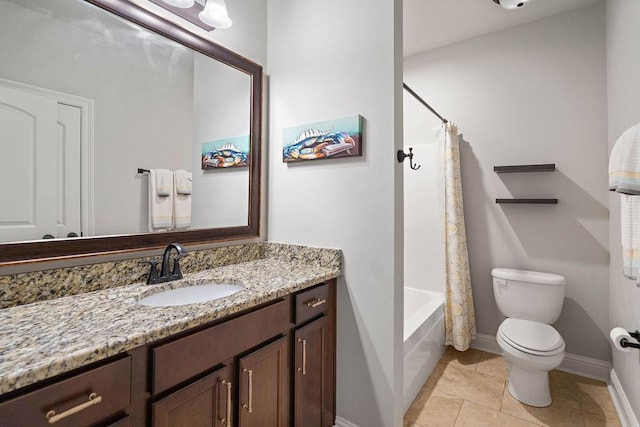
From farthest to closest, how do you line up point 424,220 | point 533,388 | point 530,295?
point 424,220
point 530,295
point 533,388

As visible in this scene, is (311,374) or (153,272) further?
(311,374)

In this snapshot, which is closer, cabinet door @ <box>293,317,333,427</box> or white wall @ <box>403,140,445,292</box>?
cabinet door @ <box>293,317,333,427</box>

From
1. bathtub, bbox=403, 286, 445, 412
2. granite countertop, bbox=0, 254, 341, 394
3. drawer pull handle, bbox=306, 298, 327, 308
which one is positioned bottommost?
bathtub, bbox=403, 286, 445, 412

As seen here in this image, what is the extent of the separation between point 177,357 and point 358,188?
42.9 inches

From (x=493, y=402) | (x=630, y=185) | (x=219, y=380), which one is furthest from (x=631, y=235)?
(x=219, y=380)

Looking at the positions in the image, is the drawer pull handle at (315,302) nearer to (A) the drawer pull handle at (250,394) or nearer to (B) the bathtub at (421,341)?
(A) the drawer pull handle at (250,394)

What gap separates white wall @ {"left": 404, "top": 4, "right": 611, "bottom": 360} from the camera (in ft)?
7.36

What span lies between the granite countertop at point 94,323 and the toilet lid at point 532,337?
4.82 feet

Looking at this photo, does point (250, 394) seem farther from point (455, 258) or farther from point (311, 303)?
point (455, 258)

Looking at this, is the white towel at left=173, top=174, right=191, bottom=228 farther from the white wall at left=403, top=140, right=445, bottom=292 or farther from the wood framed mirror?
the white wall at left=403, top=140, right=445, bottom=292

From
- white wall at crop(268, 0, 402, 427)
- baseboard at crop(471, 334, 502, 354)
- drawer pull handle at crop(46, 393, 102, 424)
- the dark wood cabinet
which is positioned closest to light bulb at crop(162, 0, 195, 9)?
white wall at crop(268, 0, 402, 427)

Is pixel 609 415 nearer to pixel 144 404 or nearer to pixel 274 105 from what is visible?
pixel 144 404

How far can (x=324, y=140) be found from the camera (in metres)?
1.67

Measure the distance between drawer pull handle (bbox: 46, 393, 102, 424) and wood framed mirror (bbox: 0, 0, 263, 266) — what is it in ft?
2.06
